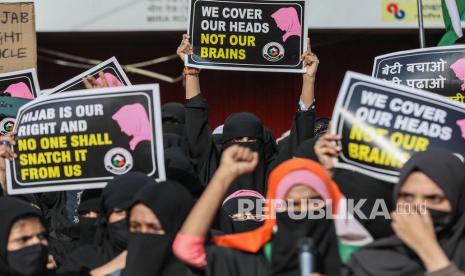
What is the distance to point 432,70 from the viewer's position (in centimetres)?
556

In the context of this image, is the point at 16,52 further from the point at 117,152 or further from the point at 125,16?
the point at 125,16

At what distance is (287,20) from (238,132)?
73cm

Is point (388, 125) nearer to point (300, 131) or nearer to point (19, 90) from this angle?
point (300, 131)

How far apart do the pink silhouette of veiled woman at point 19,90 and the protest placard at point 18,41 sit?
0.76 feet

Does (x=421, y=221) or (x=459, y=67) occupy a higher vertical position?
(x=459, y=67)

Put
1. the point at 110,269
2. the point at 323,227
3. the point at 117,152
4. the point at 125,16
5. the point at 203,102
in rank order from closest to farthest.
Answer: the point at 323,227 → the point at 110,269 → the point at 117,152 → the point at 203,102 → the point at 125,16

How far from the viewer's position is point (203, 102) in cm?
575

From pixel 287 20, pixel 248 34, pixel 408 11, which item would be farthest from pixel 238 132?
pixel 408 11

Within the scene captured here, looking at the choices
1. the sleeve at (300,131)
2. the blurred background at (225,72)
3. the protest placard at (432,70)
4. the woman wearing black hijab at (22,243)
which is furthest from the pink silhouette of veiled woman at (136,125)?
the blurred background at (225,72)

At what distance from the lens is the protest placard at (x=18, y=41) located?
20.0ft

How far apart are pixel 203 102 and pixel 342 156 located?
5.45ft

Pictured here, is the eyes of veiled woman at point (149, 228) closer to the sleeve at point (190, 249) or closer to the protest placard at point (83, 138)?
the sleeve at point (190, 249)

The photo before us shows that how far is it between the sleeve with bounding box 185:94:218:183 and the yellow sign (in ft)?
19.3

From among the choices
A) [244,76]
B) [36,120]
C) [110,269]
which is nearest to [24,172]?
[36,120]
